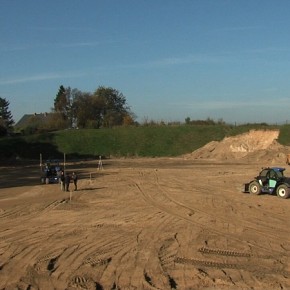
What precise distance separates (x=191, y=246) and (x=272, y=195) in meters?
12.4

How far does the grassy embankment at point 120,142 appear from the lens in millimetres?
60438

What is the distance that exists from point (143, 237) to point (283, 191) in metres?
11.4

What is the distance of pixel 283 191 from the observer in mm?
24891

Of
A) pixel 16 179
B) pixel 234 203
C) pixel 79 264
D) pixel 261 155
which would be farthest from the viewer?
pixel 261 155

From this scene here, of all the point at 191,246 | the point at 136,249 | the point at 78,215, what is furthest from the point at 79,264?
the point at 78,215

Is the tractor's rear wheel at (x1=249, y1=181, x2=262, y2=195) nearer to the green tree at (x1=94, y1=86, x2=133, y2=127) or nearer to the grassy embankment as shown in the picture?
the grassy embankment

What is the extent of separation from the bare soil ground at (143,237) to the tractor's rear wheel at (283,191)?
759 millimetres

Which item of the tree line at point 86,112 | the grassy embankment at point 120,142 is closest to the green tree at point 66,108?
the tree line at point 86,112

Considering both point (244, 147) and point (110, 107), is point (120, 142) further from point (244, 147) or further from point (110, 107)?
point (110, 107)

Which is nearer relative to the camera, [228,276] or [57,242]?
[228,276]

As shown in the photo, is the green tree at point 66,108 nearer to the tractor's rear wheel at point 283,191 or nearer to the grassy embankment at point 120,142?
the grassy embankment at point 120,142

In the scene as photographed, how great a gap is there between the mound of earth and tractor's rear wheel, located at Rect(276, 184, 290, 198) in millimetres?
27040

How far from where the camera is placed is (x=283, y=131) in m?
58.5

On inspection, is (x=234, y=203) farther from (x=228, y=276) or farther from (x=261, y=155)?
(x=261, y=155)
